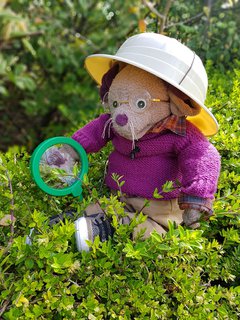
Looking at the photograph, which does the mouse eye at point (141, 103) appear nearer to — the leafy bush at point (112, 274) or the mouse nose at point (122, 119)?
the mouse nose at point (122, 119)

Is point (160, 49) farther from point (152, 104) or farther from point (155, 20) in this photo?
point (155, 20)

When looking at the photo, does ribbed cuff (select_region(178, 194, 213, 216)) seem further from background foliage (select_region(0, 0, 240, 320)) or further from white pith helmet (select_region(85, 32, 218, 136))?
white pith helmet (select_region(85, 32, 218, 136))

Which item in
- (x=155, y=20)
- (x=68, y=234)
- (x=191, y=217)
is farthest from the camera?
(x=155, y=20)

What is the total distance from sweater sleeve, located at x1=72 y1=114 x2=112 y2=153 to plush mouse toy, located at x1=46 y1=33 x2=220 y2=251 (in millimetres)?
131

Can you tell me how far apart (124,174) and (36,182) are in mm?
337

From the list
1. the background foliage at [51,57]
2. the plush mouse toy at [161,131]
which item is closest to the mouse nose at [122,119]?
the plush mouse toy at [161,131]

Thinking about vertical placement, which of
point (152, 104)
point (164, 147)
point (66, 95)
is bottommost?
point (66, 95)

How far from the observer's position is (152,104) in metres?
1.87

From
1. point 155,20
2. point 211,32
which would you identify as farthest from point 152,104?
point 211,32

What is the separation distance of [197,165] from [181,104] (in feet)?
0.75

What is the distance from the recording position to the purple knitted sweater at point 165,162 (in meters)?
1.81

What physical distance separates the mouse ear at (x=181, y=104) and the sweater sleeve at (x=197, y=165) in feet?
0.28

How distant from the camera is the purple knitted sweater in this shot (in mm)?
1806

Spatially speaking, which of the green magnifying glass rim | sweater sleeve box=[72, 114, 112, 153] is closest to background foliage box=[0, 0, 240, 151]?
sweater sleeve box=[72, 114, 112, 153]
